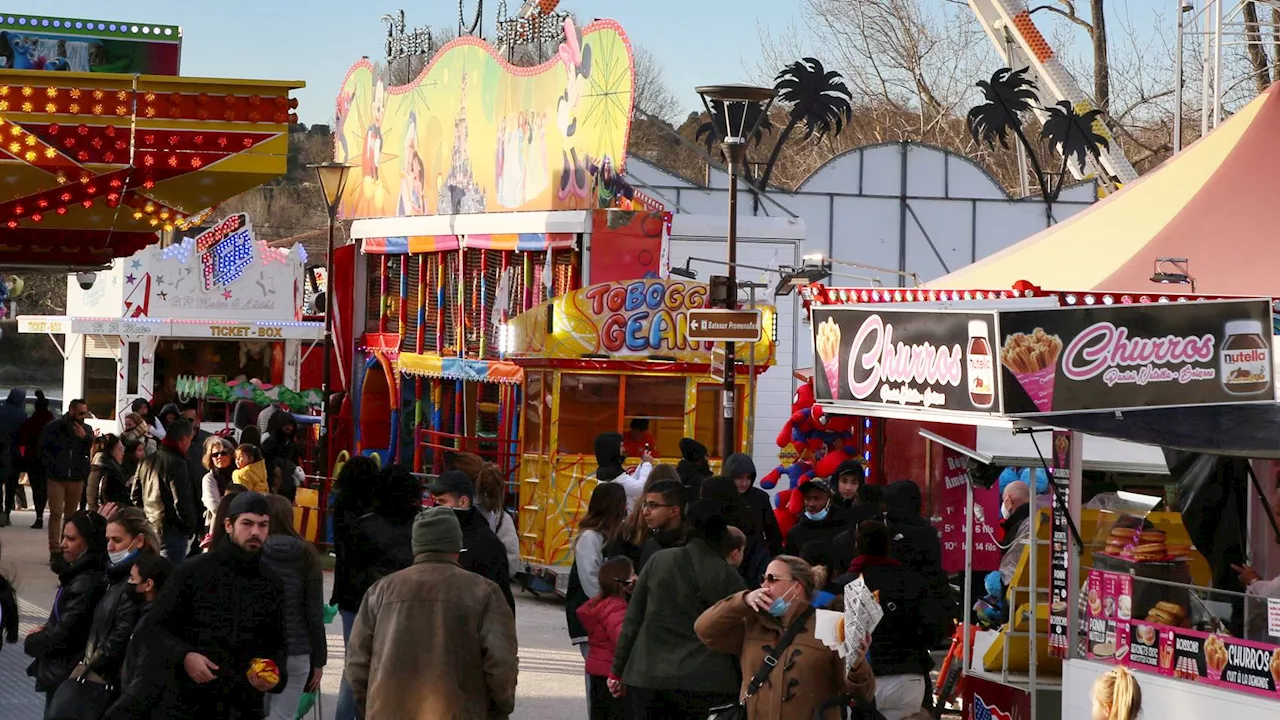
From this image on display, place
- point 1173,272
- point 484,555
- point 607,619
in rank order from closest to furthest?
point 607,619
point 484,555
point 1173,272

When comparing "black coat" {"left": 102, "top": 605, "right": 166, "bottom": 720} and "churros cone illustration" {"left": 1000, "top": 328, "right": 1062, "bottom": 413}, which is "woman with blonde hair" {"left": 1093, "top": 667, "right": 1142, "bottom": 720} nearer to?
"churros cone illustration" {"left": 1000, "top": 328, "right": 1062, "bottom": 413}

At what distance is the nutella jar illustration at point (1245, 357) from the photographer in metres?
7.79

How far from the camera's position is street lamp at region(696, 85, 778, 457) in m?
14.2

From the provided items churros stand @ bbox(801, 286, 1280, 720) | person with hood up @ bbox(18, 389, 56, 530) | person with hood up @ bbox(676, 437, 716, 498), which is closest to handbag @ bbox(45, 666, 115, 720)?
churros stand @ bbox(801, 286, 1280, 720)

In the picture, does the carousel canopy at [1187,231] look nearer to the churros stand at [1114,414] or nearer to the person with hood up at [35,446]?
the churros stand at [1114,414]

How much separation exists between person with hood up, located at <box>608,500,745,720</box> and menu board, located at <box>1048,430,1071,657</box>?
197cm

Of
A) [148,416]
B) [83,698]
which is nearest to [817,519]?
[83,698]

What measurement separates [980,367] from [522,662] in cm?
570

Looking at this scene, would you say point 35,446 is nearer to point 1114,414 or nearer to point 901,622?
point 901,622

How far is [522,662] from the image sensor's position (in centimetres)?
1245

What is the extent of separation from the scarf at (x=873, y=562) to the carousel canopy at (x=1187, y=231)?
2.76m

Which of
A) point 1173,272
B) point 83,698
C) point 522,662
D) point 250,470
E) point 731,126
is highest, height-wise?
point 731,126

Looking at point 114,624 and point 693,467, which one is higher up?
point 693,467

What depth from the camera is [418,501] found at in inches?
360
